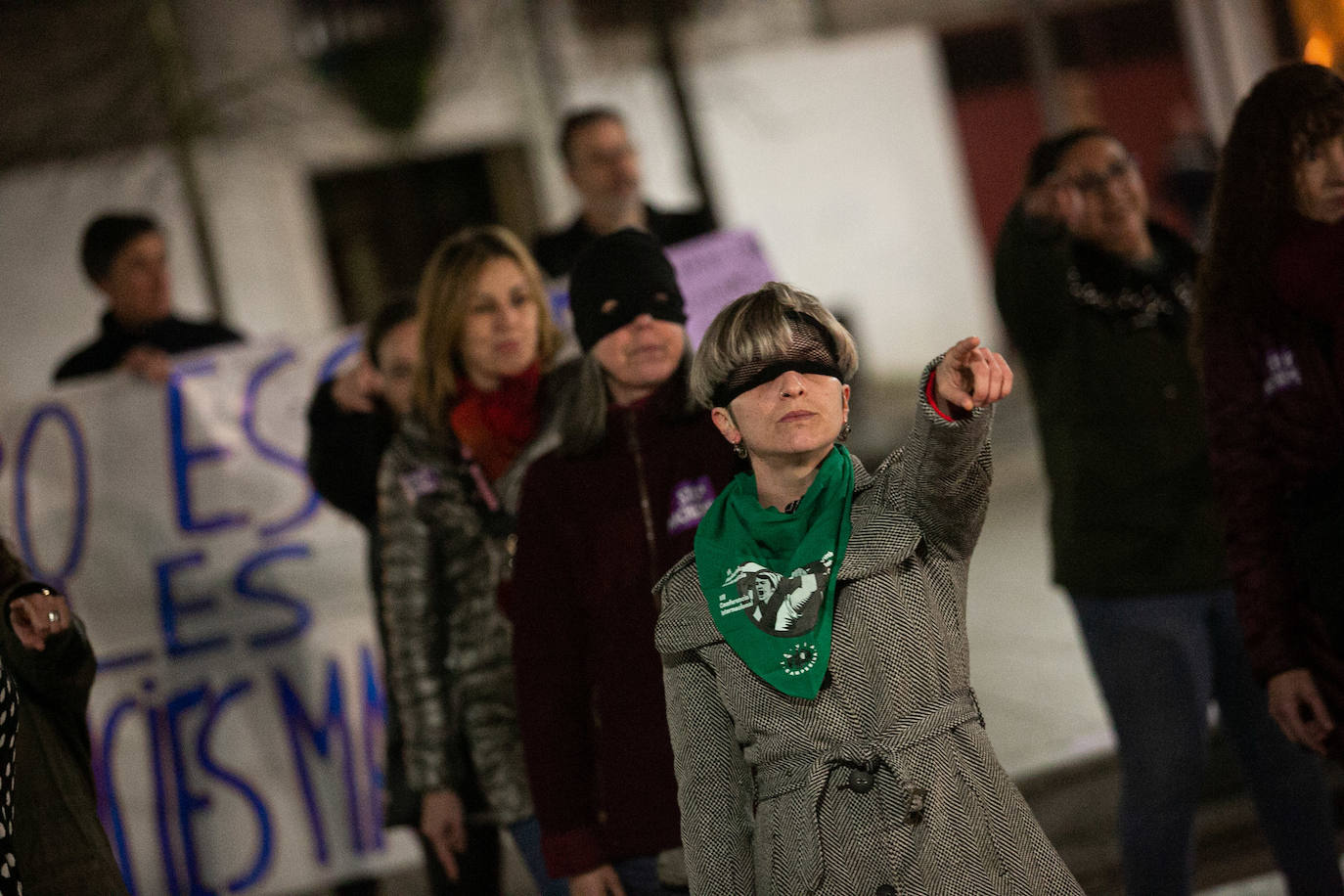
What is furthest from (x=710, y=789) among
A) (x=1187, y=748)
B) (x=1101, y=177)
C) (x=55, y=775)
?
(x=1101, y=177)

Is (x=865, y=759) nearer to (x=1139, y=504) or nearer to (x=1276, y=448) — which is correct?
(x=1276, y=448)

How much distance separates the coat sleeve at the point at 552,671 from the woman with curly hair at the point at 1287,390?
1.27 meters

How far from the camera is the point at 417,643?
329cm

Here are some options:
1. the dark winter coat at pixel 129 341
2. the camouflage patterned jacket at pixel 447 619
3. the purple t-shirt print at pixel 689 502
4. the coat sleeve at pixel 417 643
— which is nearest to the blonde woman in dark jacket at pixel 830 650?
the purple t-shirt print at pixel 689 502

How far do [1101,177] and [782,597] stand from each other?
1738 mm

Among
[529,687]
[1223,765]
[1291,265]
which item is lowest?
[1223,765]

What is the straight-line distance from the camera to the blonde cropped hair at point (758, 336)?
2.14m

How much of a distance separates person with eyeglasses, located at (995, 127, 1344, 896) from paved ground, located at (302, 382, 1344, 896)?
1.93 feet

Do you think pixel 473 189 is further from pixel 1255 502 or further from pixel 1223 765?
pixel 1255 502

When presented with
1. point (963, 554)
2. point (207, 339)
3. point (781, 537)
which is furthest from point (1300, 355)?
point (207, 339)

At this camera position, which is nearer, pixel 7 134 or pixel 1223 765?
pixel 1223 765

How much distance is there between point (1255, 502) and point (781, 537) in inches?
45.5

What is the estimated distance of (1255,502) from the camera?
2775mm

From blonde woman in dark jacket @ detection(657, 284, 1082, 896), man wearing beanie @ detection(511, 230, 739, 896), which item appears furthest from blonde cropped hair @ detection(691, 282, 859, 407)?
man wearing beanie @ detection(511, 230, 739, 896)
